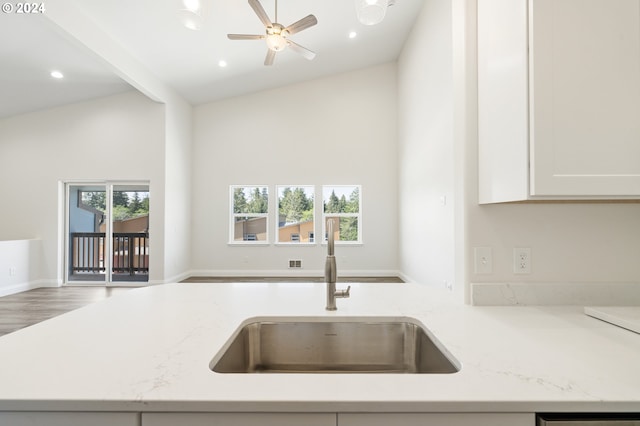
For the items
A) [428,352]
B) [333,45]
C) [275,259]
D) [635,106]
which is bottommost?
[275,259]

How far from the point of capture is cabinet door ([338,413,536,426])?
0.63 metres

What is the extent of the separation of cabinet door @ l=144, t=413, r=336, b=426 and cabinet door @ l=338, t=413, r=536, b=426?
5cm

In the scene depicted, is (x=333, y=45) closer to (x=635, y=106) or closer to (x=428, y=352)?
(x=635, y=106)

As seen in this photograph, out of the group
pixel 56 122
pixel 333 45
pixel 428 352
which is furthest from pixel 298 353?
pixel 56 122

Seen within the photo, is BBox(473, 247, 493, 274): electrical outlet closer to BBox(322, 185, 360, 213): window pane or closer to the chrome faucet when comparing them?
the chrome faucet

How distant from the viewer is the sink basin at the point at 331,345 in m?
1.12

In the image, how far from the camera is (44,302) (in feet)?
14.6

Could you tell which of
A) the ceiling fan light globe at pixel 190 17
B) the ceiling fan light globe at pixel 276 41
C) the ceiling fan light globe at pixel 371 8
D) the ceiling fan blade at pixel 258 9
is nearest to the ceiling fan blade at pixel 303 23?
the ceiling fan light globe at pixel 276 41

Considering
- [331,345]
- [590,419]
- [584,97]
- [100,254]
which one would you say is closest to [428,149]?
[584,97]

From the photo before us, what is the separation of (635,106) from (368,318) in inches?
44.4

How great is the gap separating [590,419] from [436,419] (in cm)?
32

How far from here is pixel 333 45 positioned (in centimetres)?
510

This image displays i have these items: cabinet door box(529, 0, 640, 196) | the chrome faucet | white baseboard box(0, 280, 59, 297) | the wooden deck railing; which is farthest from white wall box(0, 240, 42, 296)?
cabinet door box(529, 0, 640, 196)

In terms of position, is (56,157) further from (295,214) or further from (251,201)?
(295,214)
